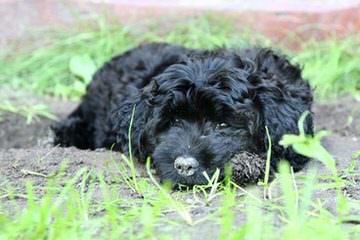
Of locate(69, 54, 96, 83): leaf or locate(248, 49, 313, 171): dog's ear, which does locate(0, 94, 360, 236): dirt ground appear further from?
locate(69, 54, 96, 83): leaf

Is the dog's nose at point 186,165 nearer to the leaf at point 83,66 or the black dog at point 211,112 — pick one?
the black dog at point 211,112

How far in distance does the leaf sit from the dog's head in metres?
3.49

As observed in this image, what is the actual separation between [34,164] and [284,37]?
15.6 ft

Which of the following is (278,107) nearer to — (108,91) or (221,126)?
(221,126)

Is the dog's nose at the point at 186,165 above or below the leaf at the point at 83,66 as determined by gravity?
above

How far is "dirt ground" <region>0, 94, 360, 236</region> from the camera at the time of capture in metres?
4.07

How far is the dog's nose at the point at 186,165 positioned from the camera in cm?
412

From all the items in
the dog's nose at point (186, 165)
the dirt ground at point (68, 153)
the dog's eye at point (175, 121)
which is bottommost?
the dirt ground at point (68, 153)

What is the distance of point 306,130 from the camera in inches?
196

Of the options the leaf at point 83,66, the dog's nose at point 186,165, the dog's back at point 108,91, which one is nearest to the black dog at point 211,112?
the dog's nose at point 186,165

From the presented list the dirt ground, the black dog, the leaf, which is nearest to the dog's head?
the black dog

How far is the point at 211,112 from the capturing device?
4.52 meters

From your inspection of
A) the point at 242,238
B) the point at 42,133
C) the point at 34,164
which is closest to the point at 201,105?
the point at 34,164

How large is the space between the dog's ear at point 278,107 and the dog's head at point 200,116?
0.09 meters
